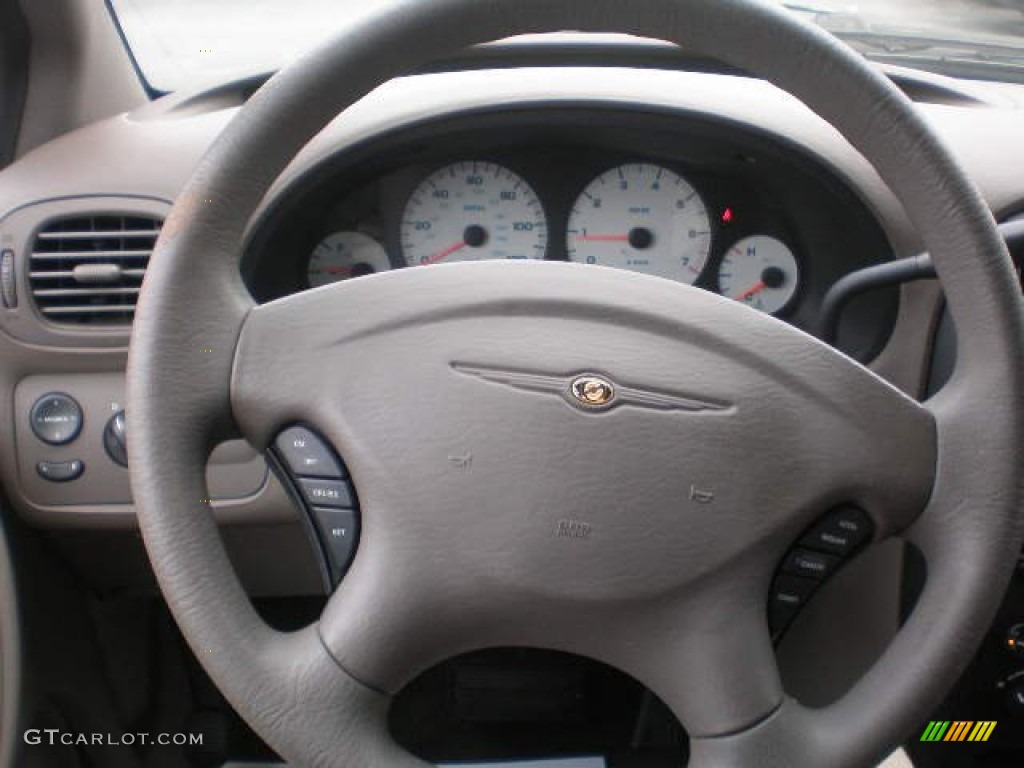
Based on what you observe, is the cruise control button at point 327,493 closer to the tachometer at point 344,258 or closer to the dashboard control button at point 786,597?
the dashboard control button at point 786,597

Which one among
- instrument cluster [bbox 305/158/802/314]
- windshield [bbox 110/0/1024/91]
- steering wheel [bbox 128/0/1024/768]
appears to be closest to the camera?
steering wheel [bbox 128/0/1024/768]

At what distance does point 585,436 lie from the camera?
97 centimetres

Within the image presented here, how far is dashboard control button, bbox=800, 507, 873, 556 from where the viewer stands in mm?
1014

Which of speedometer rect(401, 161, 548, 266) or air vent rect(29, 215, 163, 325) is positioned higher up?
speedometer rect(401, 161, 548, 266)

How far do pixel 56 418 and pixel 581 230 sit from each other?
0.77 meters

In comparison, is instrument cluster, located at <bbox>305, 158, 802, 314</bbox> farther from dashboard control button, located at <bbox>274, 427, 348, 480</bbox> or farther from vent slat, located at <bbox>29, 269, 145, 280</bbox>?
dashboard control button, located at <bbox>274, 427, 348, 480</bbox>

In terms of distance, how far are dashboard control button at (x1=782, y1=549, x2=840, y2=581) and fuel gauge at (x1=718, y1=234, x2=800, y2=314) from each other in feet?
2.23

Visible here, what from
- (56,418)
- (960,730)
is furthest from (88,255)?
(960,730)

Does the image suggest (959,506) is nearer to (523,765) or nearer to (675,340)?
(675,340)

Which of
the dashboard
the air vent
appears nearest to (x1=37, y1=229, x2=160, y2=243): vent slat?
the air vent

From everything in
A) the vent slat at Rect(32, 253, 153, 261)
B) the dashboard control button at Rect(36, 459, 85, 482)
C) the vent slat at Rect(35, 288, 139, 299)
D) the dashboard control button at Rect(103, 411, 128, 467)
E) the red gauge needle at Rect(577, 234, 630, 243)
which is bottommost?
the dashboard control button at Rect(36, 459, 85, 482)

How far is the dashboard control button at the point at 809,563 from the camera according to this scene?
102cm

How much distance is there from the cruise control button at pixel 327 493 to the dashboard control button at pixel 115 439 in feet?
2.02

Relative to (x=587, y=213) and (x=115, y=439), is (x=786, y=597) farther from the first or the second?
(x=115, y=439)
